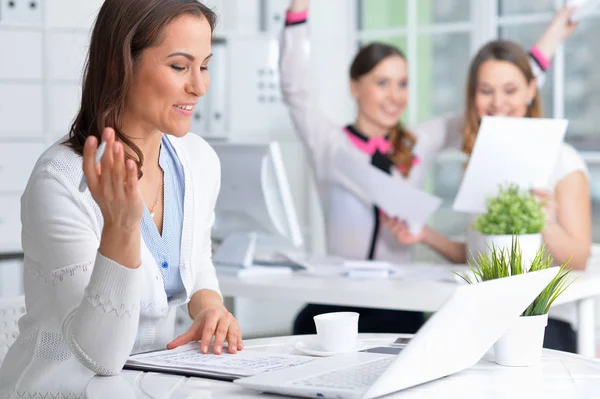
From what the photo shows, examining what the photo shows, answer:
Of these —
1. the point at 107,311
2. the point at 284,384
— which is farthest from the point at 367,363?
the point at 107,311

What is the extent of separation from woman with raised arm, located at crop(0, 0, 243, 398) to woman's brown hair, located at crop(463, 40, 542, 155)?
1.36 metres

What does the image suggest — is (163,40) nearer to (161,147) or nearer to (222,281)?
(161,147)

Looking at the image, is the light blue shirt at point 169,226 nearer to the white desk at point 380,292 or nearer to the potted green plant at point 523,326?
the potted green plant at point 523,326

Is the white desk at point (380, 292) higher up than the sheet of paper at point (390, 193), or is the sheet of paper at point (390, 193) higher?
the sheet of paper at point (390, 193)

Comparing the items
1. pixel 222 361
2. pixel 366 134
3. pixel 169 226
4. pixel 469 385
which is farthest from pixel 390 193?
pixel 469 385

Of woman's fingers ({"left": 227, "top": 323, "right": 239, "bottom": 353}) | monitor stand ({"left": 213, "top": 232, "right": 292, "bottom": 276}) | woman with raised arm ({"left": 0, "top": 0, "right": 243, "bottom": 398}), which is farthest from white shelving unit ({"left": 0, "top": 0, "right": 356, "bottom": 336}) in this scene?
woman's fingers ({"left": 227, "top": 323, "right": 239, "bottom": 353})

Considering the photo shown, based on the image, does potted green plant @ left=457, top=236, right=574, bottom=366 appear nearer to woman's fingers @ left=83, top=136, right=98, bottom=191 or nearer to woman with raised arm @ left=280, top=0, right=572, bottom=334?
woman's fingers @ left=83, top=136, right=98, bottom=191

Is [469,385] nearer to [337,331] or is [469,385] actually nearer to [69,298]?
[337,331]

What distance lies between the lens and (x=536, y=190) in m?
2.77

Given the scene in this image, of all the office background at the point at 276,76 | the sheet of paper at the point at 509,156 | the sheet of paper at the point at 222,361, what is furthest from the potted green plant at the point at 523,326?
the office background at the point at 276,76

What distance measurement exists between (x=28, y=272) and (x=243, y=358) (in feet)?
1.36

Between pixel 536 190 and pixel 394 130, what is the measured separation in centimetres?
70

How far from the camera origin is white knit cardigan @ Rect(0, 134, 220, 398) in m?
1.43

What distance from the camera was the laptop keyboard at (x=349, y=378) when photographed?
4.27 feet
